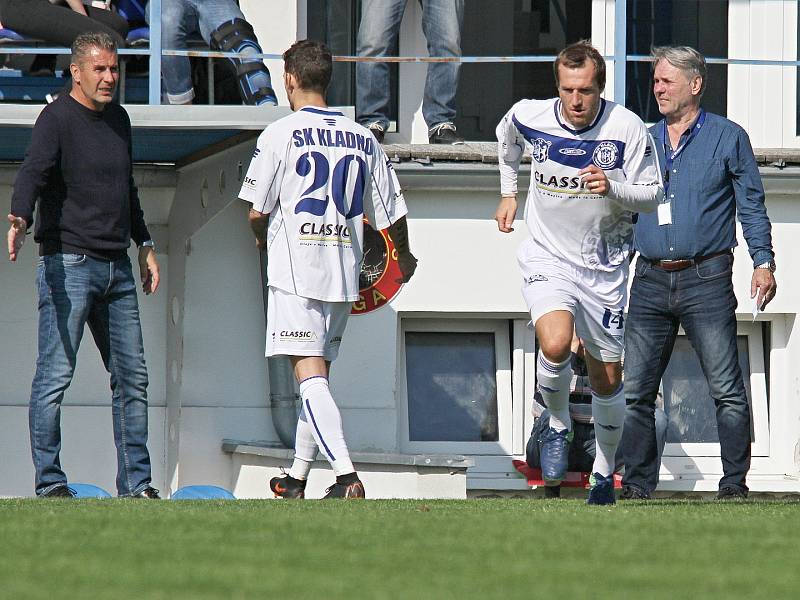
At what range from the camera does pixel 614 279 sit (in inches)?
279

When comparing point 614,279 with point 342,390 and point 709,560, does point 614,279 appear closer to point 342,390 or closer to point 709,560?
point 709,560

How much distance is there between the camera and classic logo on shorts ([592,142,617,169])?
22.6ft

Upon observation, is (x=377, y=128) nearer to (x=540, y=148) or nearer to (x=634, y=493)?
(x=634, y=493)

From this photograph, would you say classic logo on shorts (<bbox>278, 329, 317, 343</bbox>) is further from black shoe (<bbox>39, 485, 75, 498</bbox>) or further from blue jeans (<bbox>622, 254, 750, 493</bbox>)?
blue jeans (<bbox>622, 254, 750, 493</bbox>)

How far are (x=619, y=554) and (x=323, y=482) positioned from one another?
5799 millimetres

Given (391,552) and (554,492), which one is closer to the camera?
(391,552)

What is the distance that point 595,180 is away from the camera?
6.44 m

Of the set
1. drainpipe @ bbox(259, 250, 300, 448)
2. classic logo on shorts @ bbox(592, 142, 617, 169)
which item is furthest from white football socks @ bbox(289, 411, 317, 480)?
drainpipe @ bbox(259, 250, 300, 448)

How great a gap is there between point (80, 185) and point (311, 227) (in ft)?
4.36

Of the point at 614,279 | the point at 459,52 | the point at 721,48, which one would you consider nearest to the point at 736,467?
the point at 614,279

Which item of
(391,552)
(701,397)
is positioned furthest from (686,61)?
(391,552)

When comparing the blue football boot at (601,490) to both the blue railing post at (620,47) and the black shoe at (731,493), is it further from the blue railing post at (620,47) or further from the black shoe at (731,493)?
the blue railing post at (620,47)

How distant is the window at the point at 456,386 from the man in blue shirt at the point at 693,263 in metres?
2.71

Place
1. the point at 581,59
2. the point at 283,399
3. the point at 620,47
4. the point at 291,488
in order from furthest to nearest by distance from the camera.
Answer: the point at 283,399
the point at 620,47
the point at 291,488
the point at 581,59
